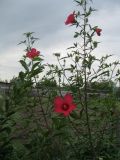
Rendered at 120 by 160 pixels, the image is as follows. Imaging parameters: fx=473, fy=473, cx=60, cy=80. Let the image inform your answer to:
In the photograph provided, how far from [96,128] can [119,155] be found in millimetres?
514

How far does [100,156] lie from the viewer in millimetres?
5129

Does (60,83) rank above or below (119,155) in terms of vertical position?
above

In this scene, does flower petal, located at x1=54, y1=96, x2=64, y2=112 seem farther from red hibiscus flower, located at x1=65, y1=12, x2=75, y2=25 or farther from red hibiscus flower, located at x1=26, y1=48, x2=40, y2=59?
red hibiscus flower, located at x1=65, y1=12, x2=75, y2=25

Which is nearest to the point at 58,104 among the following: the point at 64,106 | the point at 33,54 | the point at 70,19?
the point at 64,106

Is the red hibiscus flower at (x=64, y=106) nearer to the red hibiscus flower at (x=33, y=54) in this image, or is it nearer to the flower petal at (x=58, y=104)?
the flower petal at (x=58, y=104)

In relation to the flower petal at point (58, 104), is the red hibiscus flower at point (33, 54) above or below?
above

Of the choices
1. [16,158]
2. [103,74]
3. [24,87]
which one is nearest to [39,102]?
[103,74]

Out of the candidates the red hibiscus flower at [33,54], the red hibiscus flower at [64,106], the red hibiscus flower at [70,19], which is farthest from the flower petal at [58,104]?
the red hibiscus flower at [70,19]

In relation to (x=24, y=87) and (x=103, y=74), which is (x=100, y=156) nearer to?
(x=103, y=74)

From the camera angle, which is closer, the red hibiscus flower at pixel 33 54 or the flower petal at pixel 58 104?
the flower petal at pixel 58 104

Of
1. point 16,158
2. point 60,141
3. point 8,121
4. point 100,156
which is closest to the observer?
point 8,121

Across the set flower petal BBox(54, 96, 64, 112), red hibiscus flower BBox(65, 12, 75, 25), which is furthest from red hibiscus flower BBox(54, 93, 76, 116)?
red hibiscus flower BBox(65, 12, 75, 25)

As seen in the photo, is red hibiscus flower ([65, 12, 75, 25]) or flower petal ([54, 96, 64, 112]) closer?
flower petal ([54, 96, 64, 112])

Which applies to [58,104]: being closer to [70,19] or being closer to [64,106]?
[64,106]
